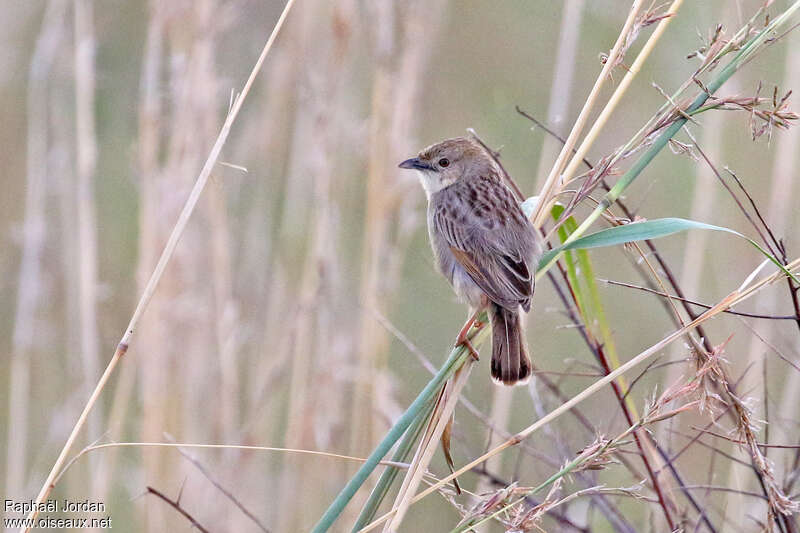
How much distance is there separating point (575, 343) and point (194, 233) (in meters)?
2.47

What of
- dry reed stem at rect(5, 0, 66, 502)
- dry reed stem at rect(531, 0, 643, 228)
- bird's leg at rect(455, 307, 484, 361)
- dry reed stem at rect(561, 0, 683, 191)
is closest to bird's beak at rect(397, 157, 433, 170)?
bird's leg at rect(455, 307, 484, 361)

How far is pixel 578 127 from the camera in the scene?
2.56 metres

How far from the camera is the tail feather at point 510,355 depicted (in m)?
3.00

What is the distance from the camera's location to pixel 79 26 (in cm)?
388

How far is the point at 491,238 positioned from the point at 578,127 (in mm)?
857

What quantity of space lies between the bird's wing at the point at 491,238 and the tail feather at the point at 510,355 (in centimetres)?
9

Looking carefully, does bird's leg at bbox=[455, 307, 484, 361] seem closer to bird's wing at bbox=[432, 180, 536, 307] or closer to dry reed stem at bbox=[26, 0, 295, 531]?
bird's wing at bbox=[432, 180, 536, 307]

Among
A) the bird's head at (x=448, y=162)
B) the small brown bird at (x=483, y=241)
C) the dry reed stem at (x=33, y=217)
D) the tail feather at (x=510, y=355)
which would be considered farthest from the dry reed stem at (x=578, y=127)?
the dry reed stem at (x=33, y=217)

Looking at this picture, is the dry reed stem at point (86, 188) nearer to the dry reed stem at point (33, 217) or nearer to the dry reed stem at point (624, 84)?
the dry reed stem at point (33, 217)

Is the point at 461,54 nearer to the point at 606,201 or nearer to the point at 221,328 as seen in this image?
the point at 221,328

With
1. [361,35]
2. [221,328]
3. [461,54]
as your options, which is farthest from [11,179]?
[461,54]

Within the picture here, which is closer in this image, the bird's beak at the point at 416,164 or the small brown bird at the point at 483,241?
the small brown bird at the point at 483,241

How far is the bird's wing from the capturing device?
124 inches

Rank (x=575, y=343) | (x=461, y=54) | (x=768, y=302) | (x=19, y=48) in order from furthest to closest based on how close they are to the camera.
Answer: (x=461, y=54), (x=575, y=343), (x=19, y=48), (x=768, y=302)
